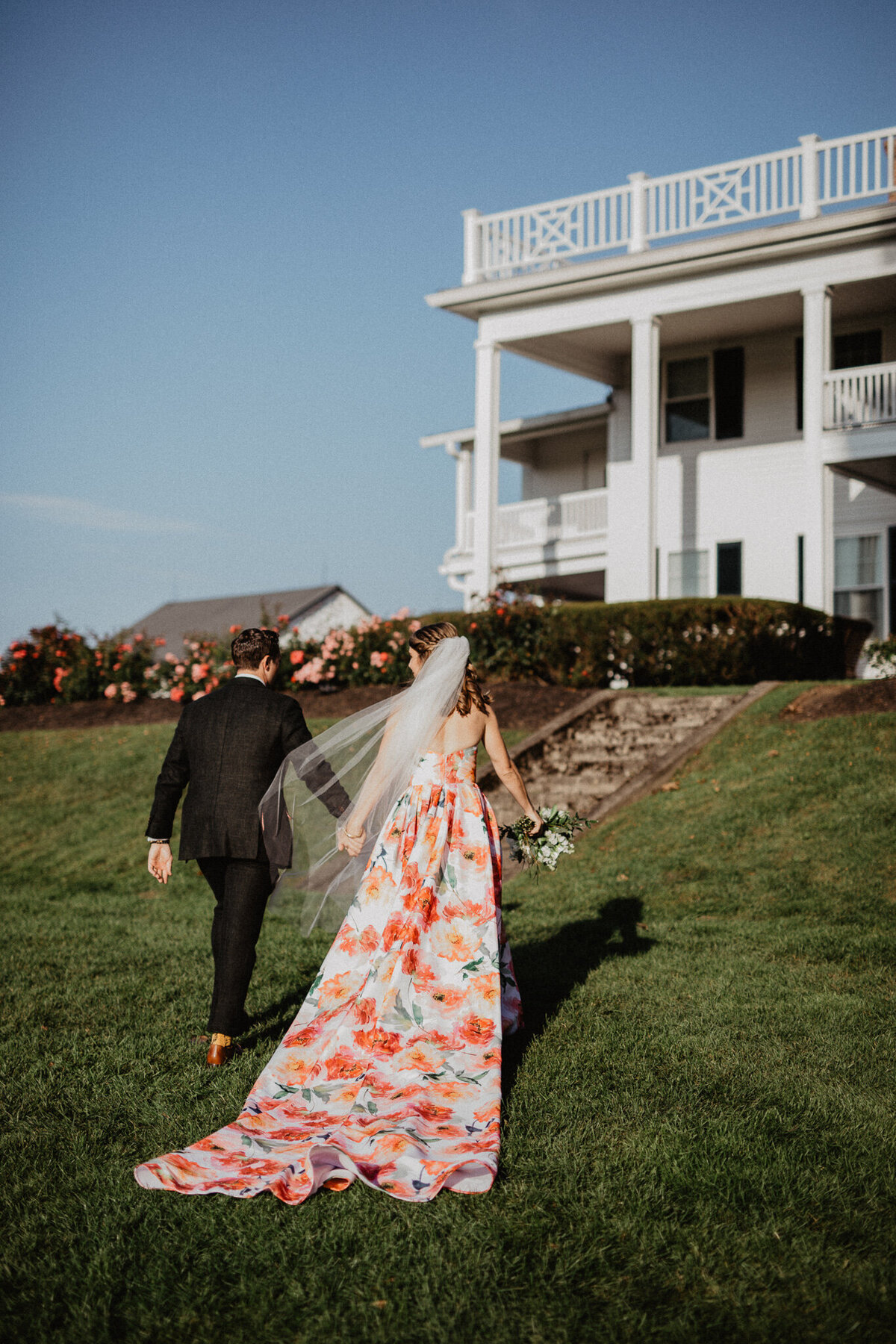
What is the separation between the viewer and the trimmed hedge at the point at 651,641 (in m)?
14.8

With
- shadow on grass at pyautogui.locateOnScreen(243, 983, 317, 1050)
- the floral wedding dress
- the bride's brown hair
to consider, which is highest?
the bride's brown hair

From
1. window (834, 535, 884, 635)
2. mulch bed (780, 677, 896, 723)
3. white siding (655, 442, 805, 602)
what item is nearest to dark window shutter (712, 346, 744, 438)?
white siding (655, 442, 805, 602)

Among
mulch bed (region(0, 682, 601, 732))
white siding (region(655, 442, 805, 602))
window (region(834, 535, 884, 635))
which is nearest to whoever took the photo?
Result: mulch bed (region(0, 682, 601, 732))

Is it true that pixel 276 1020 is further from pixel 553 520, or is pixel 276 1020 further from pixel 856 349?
pixel 856 349

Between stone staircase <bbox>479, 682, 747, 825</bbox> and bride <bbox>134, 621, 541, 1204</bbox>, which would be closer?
bride <bbox>134, 621, 541, 1204</bbox>

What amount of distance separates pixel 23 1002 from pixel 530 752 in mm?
→ 6489

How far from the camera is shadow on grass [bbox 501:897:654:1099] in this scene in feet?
18.4

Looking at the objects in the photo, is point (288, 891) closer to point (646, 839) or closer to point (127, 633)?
point (646, 839)

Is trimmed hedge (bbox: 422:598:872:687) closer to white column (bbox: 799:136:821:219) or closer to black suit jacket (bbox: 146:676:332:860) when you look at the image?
white column (bbox: 799:136:821:219)

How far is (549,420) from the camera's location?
74.6 ft

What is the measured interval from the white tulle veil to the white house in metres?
11.7

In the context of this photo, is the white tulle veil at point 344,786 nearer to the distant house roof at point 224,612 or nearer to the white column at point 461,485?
the white column at point 461,485

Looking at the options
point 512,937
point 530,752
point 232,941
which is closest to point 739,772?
point 530,752

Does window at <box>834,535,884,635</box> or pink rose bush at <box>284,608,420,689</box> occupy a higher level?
window at <box>834,535,884,635</box>
